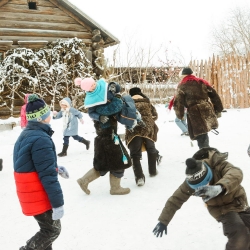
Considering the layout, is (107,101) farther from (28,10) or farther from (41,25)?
(28,10)

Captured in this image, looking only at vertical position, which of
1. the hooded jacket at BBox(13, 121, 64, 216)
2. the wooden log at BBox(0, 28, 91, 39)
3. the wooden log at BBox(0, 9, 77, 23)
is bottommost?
the hooded jacket at BBox(13, 121, 64, 216)

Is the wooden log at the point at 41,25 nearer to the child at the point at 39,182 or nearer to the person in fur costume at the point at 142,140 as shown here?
the person in fur costume at the point at 142,140

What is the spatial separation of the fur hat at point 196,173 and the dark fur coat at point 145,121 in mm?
2570

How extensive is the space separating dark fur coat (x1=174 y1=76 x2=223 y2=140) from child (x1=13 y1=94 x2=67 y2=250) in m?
2.93

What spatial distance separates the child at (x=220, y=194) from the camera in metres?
2.24

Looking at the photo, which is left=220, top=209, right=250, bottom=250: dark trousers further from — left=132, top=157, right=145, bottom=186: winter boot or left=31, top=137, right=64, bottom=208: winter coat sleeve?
left=132, top=157, right=145, bottom=186: winter boot

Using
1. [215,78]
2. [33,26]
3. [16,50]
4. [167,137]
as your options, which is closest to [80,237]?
[167,137]

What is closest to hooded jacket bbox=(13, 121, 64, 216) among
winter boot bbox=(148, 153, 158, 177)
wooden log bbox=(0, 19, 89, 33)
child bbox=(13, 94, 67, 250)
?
child bbox=(13, 94, 67, 250)

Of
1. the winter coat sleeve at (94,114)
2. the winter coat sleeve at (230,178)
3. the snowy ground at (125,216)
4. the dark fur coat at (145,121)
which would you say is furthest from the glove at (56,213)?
the dark fur coat at (145,121)

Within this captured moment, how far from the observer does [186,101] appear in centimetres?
509

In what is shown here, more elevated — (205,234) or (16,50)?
(16,50)

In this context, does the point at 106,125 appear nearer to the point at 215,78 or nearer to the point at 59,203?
the point at 59,203

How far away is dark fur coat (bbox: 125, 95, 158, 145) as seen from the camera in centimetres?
486

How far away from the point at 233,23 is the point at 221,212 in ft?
135
